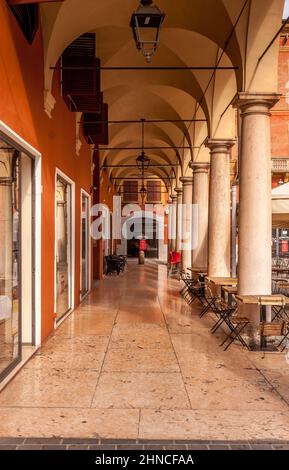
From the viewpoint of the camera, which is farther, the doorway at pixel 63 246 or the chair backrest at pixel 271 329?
the doorway at pixel 63 246

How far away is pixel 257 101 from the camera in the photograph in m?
7.02

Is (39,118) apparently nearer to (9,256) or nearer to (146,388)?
(9,256)

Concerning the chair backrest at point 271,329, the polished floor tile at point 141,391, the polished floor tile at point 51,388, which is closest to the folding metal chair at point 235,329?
the chair backrest at point 271,329

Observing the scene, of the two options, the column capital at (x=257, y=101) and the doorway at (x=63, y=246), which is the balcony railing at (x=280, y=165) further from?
the column capital at (x=257, y=101)

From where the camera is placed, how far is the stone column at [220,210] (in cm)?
1005

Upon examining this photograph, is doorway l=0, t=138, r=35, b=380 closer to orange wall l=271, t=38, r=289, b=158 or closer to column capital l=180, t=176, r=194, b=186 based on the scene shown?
column capital l=180, t=176, r=194, b=186

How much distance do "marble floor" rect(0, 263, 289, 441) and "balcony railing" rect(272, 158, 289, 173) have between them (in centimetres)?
1777

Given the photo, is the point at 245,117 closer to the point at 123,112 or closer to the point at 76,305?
the point at 76,305

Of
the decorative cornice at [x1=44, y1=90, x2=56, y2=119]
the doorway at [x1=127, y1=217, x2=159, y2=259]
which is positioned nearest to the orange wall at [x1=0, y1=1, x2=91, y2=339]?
the decorative cornice at [x1=44, y1=90, x2=56, y2=119]

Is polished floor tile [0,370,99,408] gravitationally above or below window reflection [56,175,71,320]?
below

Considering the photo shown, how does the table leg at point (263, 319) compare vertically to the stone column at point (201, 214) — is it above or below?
below

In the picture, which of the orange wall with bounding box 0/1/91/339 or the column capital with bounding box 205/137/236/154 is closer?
the orange wall with bounding box 0/1/91/339

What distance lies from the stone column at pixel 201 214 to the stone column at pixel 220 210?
8.42 feet

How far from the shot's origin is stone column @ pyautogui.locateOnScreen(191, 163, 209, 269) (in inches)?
512
